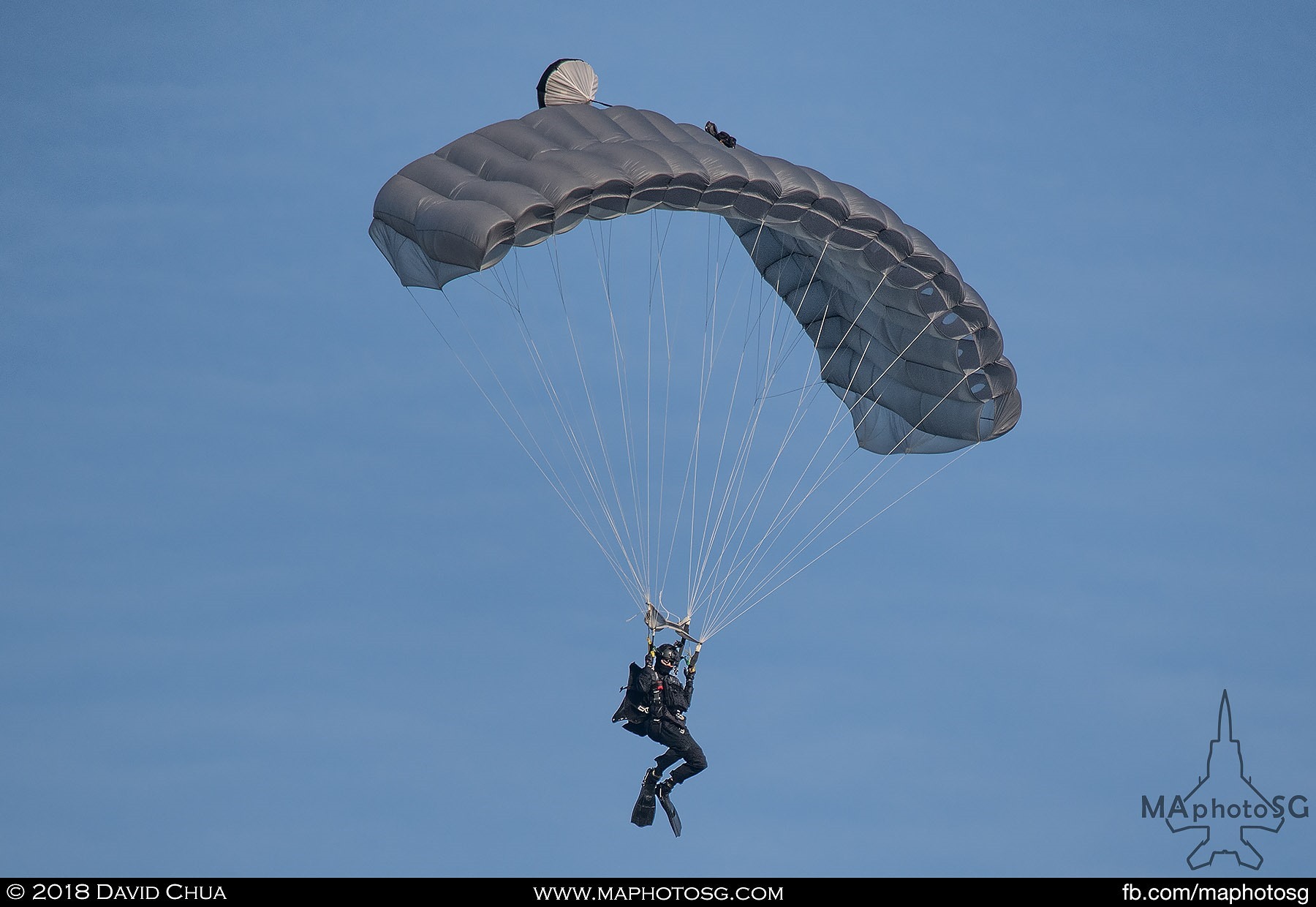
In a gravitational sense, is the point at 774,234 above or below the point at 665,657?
above

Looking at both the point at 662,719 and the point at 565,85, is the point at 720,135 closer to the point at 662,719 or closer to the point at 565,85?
the point at 565,85

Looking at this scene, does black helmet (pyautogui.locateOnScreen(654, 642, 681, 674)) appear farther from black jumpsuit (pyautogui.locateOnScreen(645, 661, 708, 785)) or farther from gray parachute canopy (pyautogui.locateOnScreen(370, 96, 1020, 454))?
gray parachute canopy (pyautogui.locateOnScreen(370, 96, 1020, 454))

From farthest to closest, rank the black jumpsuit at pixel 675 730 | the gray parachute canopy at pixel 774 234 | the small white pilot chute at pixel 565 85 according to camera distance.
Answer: the small white pilot chute at pixel 565 85
the black jumpsuit at pixel 675 730
the gray parachute canopy at pixel 774 234

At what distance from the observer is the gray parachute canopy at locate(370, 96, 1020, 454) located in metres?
19.8

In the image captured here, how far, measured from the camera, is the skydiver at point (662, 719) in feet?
67.9

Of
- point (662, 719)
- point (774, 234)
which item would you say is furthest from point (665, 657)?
point (774, 234)

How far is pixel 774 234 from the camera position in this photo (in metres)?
23.5

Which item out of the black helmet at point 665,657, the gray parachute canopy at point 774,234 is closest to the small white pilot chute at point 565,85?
the gray parachute canopy at point 774,234

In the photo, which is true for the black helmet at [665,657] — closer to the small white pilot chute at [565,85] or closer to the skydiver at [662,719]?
the skydiver at [662,719]

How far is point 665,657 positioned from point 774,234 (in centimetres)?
545

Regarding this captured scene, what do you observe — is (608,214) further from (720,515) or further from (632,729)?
(632,729)

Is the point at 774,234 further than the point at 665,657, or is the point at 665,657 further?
the point at 774,234
